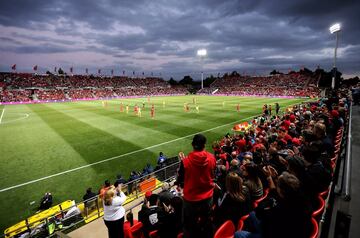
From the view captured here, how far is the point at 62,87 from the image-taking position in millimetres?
76812

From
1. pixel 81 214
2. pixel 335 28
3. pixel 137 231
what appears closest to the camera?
pixel 137 231

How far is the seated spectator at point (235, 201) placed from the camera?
354 centimetres

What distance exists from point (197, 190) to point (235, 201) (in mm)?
707

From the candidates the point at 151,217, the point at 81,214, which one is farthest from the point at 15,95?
the point at 151,217

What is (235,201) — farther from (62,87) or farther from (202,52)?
(62,87)

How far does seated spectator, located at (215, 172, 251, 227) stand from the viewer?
11.6 feet

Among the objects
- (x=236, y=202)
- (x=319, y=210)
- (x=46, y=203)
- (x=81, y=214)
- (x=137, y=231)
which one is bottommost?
(x=46, y=203)

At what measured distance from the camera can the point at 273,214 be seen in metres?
2.68

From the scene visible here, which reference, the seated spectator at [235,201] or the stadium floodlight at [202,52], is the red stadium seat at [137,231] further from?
the stadium floodlight at [202,52]

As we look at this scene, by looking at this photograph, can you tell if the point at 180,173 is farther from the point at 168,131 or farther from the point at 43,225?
the point at 168,131

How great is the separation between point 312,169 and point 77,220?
743 cm

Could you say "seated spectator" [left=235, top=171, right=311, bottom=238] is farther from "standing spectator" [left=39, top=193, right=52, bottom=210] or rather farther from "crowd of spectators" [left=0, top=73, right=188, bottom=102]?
"crowd of spectators" [left=0, top=73, right=188, bottom=102]

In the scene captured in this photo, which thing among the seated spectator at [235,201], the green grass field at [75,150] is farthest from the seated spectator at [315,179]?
the green grass field at [75,150]

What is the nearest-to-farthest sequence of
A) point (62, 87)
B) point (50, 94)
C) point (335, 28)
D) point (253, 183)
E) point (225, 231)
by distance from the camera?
point (225, 231) < point (253, 183) < point (335, 28) < point (50, 94) < point (62, 87)
